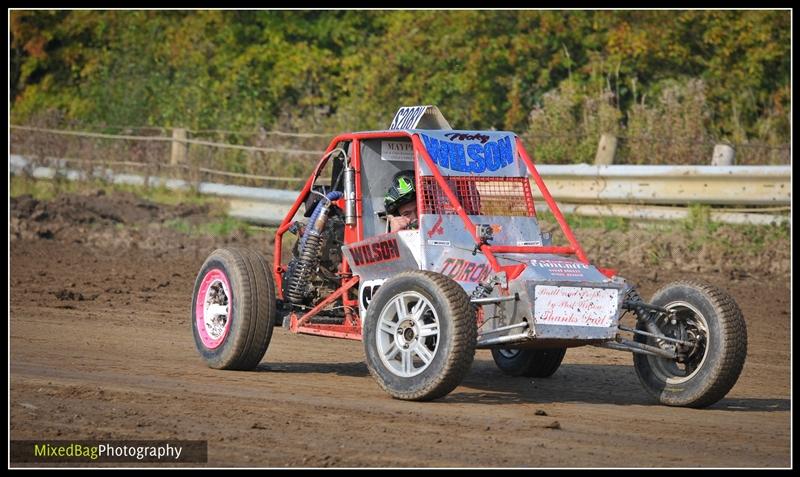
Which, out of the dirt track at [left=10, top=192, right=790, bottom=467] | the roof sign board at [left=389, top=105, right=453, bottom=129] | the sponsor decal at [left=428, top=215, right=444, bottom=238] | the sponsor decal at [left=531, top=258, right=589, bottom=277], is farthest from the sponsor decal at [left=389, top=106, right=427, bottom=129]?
the dirt track at [left=10, top=192, right=790, bottom=467]

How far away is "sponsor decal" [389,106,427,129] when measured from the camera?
945 centimetres

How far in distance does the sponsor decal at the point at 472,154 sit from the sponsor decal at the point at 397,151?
597 millimetres

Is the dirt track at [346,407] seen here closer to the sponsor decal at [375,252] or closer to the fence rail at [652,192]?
the sponsor decal at [375,252]

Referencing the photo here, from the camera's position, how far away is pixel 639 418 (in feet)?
25.5

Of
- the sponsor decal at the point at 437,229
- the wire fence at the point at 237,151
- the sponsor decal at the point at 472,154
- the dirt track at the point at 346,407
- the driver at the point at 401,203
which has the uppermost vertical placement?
the wire fence at the point at 237,151

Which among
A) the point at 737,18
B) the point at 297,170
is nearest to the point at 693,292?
the point at 297,170

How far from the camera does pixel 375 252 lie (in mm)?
8922

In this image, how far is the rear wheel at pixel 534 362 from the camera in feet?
31.3

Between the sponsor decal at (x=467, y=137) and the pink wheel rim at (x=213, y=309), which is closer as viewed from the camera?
the sponsor decal at (x=467, y=137)

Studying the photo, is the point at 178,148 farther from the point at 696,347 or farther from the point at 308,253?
the point at 696,347

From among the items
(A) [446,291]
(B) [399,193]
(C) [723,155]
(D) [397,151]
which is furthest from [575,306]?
(C) [723,155]

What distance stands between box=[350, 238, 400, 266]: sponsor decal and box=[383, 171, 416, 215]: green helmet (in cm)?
39

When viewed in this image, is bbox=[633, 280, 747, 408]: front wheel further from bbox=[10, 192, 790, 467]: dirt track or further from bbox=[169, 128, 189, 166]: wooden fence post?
bbox=[169, 128, 189, 166]: wooden fence post

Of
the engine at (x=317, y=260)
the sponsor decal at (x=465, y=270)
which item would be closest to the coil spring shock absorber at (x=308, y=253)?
the engine at (x=317, y=260)
